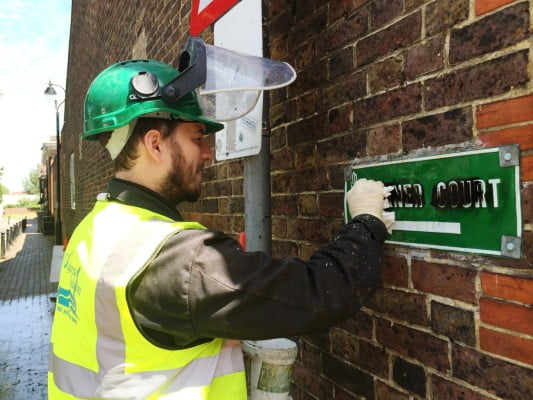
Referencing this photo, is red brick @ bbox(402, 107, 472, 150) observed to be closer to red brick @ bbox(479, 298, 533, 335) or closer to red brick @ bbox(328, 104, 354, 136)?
red brick @ bbox(328, 104, 354, 136)

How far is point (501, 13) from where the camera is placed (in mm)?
1308

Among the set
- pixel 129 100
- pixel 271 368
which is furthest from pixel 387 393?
pixel 129 100

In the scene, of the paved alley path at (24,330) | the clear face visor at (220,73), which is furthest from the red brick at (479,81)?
the paved alley path at (24,330)

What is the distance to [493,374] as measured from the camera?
4.43 feet

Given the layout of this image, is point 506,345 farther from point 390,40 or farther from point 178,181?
point 178,181

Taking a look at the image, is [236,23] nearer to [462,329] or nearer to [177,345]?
[177,345]

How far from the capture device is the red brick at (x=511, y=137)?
1.25 meters

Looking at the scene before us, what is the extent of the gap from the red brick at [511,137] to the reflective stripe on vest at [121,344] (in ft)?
3.09

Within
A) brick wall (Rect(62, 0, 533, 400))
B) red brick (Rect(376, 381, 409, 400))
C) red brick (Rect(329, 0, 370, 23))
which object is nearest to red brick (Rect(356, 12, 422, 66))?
brick wall (Rect(62, 0, 533, 400))

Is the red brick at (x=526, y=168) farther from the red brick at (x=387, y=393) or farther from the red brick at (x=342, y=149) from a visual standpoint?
the red brick at (x=387, y=393)

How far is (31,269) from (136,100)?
15.4 metres

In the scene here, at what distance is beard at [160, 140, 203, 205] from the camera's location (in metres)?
1.86

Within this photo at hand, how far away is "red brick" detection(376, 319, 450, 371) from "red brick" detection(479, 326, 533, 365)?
16 centimetres

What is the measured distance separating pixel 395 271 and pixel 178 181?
A: 893 millimetres
